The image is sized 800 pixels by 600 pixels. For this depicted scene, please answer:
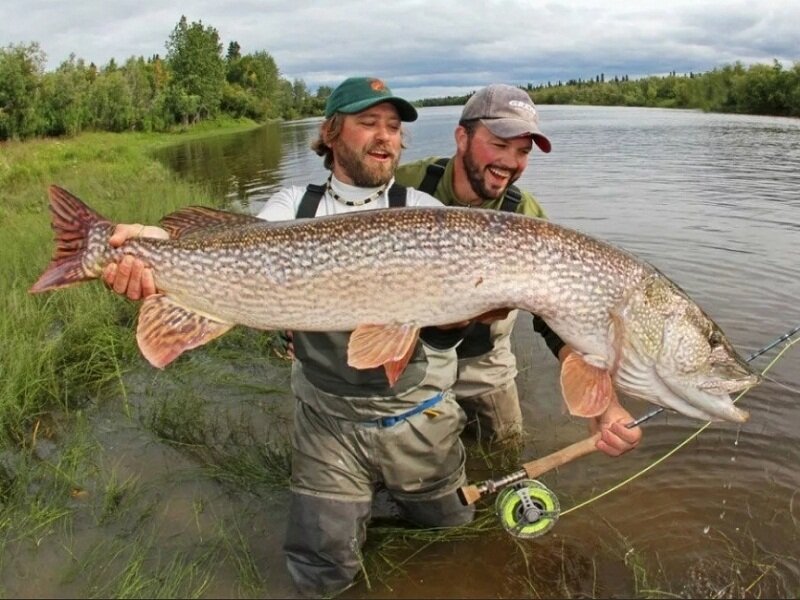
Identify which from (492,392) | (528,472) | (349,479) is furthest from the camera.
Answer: (492,392)

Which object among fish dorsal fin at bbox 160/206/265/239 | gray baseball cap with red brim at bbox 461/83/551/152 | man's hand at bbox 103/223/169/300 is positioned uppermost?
gray baseball cap with red brim at bbox 461/83/551/152

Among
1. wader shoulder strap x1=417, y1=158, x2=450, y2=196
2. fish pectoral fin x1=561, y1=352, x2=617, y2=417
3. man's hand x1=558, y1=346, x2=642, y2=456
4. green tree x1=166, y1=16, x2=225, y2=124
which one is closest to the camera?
fish pectoral fin x1=561, y1=352, x2=617, y2=417

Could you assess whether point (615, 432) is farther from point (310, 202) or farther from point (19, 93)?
point (19, 93)

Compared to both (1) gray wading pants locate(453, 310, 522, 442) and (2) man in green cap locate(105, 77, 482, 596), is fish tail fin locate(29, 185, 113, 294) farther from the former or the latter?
(1) gray wading pants locate(453, 310, 522, 442)

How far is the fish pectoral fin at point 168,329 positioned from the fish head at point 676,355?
1.77 meters

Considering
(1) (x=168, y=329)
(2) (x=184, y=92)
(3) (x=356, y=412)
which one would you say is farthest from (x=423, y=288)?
(2) (x=184, y=92)

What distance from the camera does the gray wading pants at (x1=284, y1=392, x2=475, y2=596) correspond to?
286 cm

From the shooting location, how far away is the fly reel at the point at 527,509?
3.15 meters

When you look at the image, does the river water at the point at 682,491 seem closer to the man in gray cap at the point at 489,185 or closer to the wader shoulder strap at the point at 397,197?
the man in gray cap at the point at 489,185

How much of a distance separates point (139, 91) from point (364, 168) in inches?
2025

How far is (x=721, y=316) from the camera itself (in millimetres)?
6465

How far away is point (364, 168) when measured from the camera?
3.02 m

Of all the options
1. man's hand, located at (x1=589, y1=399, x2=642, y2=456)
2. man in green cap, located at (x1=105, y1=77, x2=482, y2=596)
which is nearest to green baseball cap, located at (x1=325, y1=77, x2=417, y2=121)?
man in green cap, located at (x1=105, y1=77, x2=482, y2=596)

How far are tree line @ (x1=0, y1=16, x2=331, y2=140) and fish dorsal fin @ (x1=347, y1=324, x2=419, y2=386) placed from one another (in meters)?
36.8
